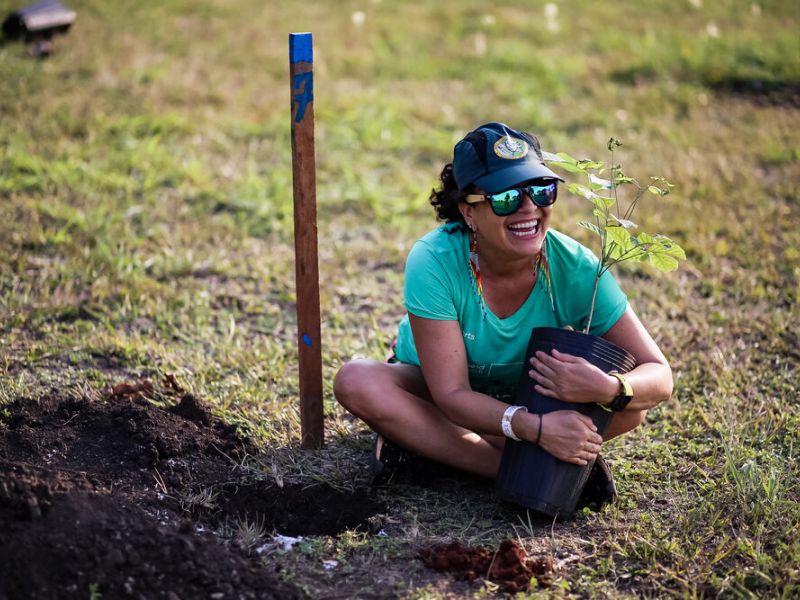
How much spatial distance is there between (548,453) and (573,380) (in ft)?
0.79

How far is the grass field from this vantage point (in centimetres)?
308

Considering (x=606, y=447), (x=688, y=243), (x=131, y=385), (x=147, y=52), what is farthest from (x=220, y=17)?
(x=606, y=447)

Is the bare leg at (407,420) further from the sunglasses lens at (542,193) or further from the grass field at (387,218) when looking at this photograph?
the sunglasses lens at (542,193)

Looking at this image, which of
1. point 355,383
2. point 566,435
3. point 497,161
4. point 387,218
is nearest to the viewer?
point 566,435

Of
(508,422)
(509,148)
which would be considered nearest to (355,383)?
(508,422)

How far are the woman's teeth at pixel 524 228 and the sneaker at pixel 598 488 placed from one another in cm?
77

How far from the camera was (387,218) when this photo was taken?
5777 mm

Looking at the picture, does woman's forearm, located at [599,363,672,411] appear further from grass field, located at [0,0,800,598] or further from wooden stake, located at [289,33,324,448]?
wooden stake, located at [289,33,324,448]

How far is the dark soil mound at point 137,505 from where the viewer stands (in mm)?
2465

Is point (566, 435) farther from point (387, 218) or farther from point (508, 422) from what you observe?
point (387, 218)

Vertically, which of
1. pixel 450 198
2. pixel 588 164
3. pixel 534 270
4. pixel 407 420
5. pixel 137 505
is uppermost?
pixel 588 164

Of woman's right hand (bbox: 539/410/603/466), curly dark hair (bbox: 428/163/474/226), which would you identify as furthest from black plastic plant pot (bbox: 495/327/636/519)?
curly dark hair (bbox: 428/163/474/226)

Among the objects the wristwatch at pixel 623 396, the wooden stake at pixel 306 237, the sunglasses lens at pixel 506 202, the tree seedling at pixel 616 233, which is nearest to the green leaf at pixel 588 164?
the tree seedling at pixel 616 233

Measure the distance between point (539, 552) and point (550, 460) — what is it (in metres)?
0.28
